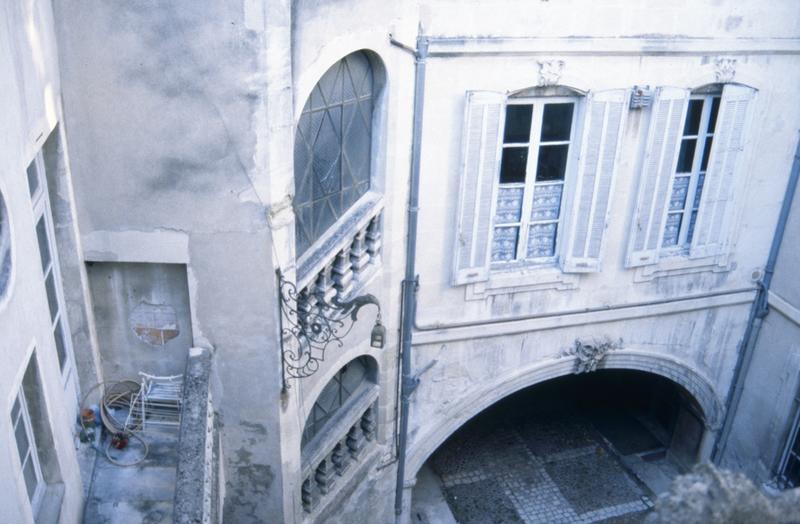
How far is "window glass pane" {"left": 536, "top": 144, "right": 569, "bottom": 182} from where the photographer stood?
9.07 metres

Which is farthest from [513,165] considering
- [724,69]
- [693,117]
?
[724,69]

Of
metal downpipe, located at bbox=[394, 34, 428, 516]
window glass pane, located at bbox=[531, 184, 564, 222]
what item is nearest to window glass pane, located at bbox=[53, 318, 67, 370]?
metal downpipe, located at bbox=[394, 34, 428, 516]

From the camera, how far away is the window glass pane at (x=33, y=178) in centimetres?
527

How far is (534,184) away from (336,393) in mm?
3263

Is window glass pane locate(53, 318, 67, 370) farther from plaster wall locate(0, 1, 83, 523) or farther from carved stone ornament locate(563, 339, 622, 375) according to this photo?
carved stone ornament locate(563, 339, 622, 375)

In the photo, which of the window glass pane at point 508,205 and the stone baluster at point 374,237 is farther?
the window glass pane at point 508,205

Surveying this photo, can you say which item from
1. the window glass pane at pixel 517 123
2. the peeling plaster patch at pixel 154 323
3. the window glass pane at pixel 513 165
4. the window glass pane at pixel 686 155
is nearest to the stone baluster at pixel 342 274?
the peeling plaster patch at pixel 154 323

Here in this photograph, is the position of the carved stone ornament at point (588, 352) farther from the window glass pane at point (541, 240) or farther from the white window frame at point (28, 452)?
the white window frame at point (28, 452)

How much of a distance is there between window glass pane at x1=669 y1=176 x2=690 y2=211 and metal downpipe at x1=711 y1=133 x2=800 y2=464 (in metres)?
1.47

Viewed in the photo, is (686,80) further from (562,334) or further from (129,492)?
(129,492)

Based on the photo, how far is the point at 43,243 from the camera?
5637mm

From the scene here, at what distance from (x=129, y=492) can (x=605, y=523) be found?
7463mm

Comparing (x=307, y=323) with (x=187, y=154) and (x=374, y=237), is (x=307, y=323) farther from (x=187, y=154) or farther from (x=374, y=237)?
(x=187, y=154)

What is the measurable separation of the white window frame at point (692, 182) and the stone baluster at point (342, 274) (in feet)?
13.8
